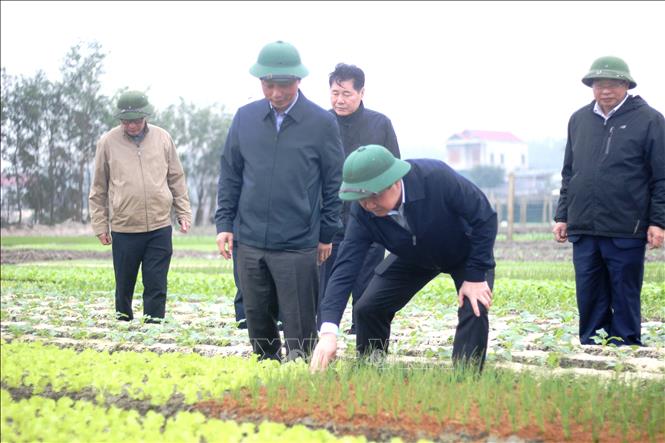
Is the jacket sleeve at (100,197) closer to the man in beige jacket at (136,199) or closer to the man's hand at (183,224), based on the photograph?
the man in beige jacket at (136,199)

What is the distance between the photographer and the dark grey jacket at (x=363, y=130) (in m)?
7.64

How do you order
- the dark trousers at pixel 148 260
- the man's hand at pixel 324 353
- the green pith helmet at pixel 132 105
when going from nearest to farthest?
the man's hand at pixel 324 353 → the green pith helmet at pixel 132 105 → the dark trousers at pixel 148 260

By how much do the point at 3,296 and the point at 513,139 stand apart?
90736 mm

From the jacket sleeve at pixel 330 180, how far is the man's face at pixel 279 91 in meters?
0.33

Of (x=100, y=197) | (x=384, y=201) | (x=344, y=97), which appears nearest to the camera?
(x=384, y=201)

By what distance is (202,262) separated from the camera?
2183cm

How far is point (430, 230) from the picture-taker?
5348 millimetres

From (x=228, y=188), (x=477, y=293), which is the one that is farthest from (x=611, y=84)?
(x=228, y=188)

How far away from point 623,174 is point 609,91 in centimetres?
64

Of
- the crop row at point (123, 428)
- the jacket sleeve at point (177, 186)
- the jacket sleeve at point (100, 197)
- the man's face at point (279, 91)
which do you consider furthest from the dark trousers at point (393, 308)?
the jacket sleeve at point (100, 197)

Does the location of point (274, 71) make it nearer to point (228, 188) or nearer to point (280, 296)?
point (228, 188)

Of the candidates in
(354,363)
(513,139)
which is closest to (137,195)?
(354,363)

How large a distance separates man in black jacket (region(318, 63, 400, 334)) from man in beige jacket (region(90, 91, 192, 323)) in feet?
5.72

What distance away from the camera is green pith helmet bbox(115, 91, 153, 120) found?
829 cm
